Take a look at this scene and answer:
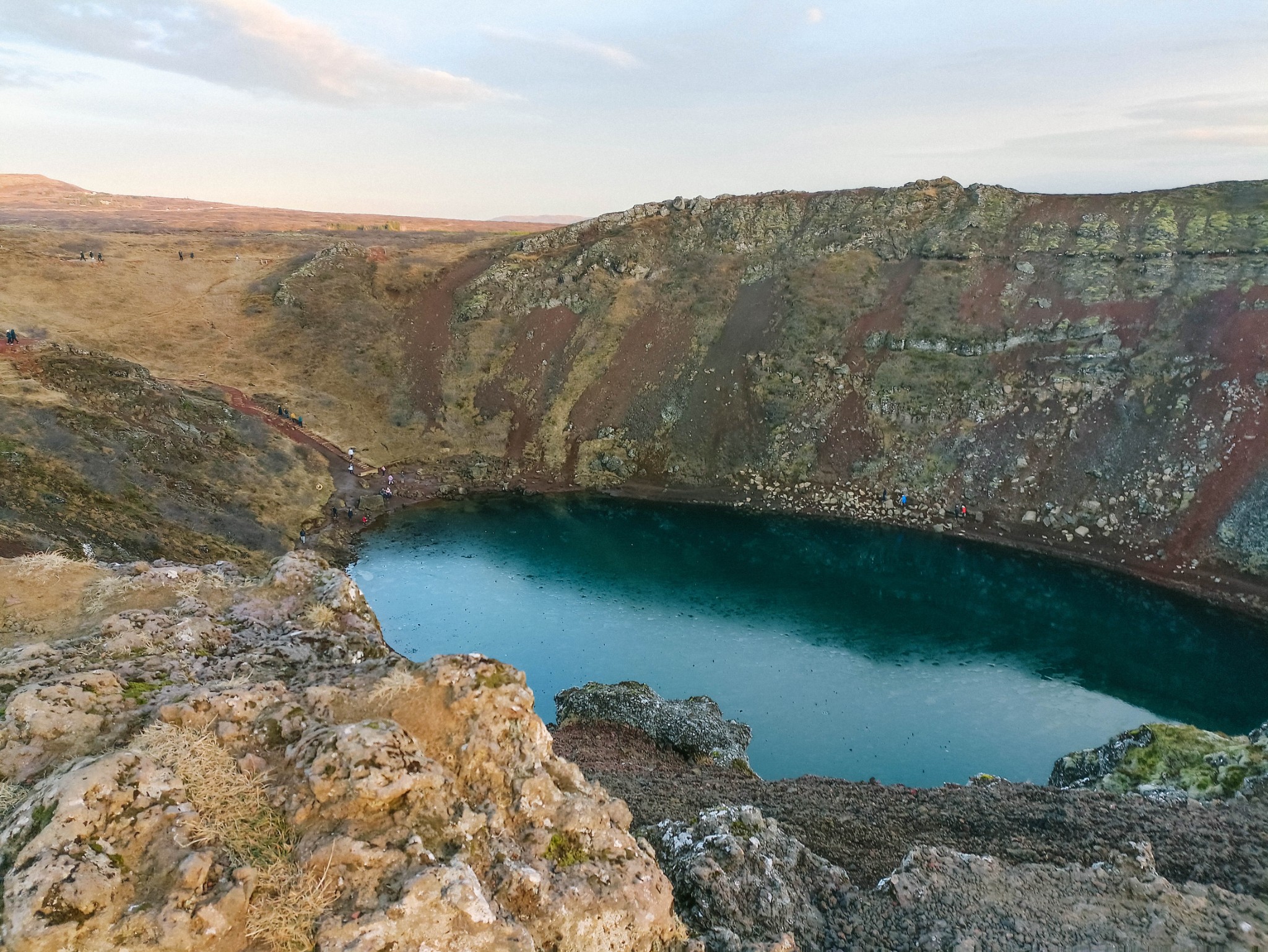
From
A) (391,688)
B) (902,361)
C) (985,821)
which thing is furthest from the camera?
(902,361)

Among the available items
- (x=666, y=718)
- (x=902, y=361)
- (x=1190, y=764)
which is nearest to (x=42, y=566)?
(x=666, y=718)

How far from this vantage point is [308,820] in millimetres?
9484

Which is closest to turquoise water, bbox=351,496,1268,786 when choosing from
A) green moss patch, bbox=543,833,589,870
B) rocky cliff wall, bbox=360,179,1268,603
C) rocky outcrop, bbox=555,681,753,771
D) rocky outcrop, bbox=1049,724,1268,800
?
rocky outcrop, bbox=555,681,753,771

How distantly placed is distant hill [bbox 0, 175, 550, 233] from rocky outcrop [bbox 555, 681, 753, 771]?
94.5m

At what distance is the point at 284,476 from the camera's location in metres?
53.8

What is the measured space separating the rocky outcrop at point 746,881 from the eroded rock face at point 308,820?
135cm

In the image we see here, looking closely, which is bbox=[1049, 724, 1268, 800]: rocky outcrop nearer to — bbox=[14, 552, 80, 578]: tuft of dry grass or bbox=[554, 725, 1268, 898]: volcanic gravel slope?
bbox=[554, 725, 1268, 898]: volcanic gravel slope

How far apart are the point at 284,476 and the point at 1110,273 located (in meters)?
66.2

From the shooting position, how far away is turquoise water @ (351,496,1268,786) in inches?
1307

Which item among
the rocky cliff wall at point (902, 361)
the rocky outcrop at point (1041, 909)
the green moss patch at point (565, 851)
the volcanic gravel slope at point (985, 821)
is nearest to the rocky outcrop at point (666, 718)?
the volcanic gravel slope at point (985, 821)

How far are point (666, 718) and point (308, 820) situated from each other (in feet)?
68.4

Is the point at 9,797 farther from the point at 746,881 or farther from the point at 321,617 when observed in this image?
the point at 746,881

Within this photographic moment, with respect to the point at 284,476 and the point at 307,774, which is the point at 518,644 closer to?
the point at 284,476

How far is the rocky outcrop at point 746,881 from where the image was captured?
11834mm
